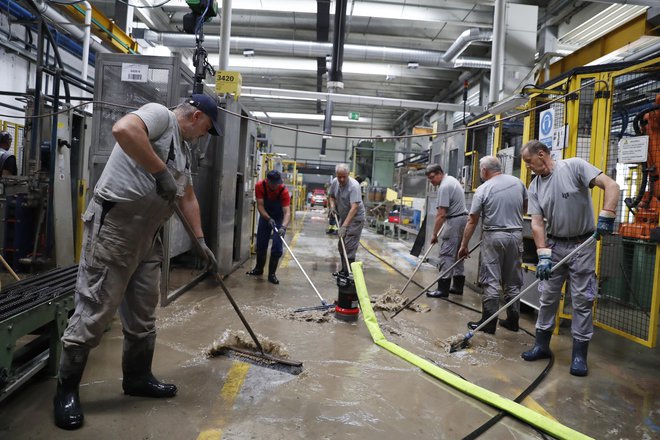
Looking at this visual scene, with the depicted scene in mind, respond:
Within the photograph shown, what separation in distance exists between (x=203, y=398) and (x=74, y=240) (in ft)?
14.6

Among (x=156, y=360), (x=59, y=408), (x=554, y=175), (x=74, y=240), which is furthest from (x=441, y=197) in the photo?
(x=74, y=240)

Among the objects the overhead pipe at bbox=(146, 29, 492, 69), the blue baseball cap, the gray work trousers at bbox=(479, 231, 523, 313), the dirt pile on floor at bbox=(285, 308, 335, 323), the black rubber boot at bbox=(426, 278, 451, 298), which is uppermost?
the overhead pipe at bbox=(146, 29, 492, 69)

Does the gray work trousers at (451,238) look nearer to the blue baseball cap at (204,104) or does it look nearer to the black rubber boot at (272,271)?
the black rubber boot at (272,271)

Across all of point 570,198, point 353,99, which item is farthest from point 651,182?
point 353,99

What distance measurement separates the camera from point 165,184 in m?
2.02

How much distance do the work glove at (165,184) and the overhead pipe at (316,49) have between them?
9.96 meters

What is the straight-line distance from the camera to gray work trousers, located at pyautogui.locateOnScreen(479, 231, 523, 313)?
4016 mm

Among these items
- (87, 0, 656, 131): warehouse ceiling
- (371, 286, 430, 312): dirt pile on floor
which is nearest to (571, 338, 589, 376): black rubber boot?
(371, 286, 430, 312): dirt pile on floor

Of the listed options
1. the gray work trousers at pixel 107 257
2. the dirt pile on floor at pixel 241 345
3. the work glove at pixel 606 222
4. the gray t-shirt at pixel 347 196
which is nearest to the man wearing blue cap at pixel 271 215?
the gray t-shirt at pixel 347 196

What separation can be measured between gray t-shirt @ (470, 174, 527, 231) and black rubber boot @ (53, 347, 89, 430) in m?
3.63

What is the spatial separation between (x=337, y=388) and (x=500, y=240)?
2.35m

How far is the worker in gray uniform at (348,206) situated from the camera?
5.73 m

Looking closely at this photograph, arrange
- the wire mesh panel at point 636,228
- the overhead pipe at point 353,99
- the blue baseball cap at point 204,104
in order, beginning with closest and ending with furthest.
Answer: the blue baseball cap at point 204,104 < the wire mesh panel at point 636,228 < the overhead pipe at point 353,99

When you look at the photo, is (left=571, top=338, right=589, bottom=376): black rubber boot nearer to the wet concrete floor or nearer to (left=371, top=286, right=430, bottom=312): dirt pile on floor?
the wet concrete floor
